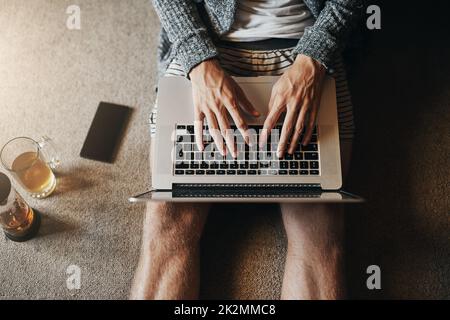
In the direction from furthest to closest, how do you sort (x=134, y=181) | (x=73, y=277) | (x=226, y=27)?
(x=134, y=181) < (x=73, y=277) < (x=226, y=27)

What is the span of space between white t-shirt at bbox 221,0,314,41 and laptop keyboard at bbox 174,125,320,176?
0.29 metres

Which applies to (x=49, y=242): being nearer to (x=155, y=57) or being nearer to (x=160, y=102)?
(x=160, y=102)

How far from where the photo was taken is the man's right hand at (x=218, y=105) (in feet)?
2.75

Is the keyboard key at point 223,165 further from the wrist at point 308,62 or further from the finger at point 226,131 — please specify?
the wrist at point 308,62

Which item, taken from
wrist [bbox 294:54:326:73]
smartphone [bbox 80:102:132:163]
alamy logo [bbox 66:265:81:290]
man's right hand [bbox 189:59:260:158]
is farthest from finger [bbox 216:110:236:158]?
alamy logo [bbox 66:265:81:290]

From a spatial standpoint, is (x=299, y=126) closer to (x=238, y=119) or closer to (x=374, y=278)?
(x=238, y=119)

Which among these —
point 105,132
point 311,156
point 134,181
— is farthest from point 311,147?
point 105,132

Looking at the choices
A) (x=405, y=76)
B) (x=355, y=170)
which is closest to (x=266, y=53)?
(x=355, y=170)

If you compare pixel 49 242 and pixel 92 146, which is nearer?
pixel 49 242

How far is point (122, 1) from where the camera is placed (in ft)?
4.58

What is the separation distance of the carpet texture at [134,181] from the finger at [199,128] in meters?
0.32

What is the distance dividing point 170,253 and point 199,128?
0.32 metres

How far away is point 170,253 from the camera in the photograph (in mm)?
881

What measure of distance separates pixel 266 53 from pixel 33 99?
0.86 metres
